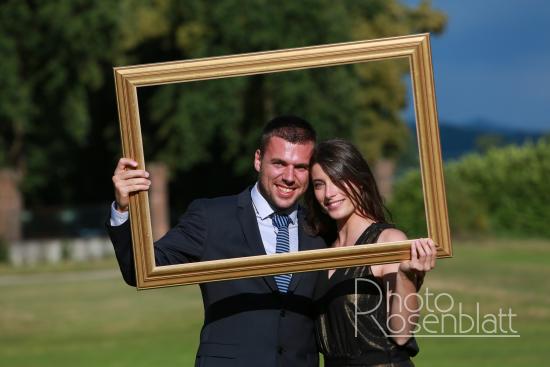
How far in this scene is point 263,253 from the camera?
5.35 metres

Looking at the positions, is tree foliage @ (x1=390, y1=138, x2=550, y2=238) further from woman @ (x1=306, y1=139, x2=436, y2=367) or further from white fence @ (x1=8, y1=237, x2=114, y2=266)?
woman @ (x1=306, y1=139, x2=436, y2=367)

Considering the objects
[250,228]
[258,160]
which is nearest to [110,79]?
[258,160]

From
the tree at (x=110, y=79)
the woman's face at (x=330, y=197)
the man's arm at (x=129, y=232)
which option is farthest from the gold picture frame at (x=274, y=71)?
the tree at (x=110, y=79)

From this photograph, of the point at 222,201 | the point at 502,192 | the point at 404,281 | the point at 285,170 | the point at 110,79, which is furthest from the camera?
the point at 110,79

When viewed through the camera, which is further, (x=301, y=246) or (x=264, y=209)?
(x=264, y=209)

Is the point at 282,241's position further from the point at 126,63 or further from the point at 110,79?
the point at 110,79

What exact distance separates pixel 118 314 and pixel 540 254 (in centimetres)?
1516

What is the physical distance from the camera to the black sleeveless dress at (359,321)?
5.40 m

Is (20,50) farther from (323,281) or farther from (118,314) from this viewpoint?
(323,281)

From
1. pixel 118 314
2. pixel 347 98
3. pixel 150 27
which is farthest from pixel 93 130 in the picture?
pixel 118 314

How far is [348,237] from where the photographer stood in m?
5.49

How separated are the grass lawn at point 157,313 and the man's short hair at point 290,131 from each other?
29.7ft

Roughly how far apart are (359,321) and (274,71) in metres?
1.23

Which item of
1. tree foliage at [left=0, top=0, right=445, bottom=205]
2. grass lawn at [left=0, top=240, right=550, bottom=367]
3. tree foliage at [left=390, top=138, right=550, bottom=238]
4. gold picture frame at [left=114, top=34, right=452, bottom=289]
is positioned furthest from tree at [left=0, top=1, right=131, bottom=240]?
gold picture frame at [left=114, top=34, right=452, bottom=289]
